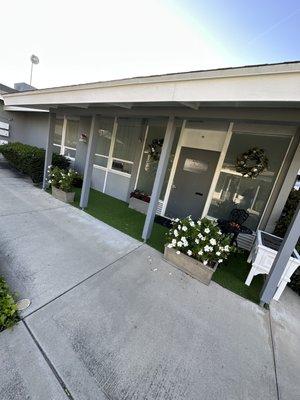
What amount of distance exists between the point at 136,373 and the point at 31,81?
1978 centimetres

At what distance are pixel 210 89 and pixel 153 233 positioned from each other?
10.5 ft

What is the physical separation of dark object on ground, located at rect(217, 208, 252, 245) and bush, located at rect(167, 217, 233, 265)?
801 mm

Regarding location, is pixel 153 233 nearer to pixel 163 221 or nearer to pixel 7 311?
pixel 163 221

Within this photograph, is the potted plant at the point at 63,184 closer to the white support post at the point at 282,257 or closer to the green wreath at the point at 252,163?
the green wreath at the point at 252,163

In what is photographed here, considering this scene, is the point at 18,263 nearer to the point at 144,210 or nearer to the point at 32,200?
the point at 32,200

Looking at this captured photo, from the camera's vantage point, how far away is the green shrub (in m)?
1.86

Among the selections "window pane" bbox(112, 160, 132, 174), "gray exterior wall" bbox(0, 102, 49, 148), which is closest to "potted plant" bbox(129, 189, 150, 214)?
"window pane" bbox(112, 160, 132, 174)

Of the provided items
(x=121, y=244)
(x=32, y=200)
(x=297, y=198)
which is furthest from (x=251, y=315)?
(x=32, y=200)

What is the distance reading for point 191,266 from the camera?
3311 millimetres

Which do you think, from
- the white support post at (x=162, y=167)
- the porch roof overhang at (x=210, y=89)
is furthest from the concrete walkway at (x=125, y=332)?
the porch roof overhang at (x=210, y=89)

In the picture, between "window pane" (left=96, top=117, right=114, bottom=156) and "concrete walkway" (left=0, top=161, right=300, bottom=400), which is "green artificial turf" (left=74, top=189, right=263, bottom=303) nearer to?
"concrete walkway" (left=0, top=161, right=300, bottom=400)

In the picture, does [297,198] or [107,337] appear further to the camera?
[297,198]

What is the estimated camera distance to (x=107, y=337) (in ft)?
6.49

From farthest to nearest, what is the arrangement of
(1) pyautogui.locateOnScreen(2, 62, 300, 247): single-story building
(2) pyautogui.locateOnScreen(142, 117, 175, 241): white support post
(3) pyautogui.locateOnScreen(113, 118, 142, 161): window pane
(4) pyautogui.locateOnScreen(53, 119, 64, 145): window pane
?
(4) pyautogui.locateOnScreen(53, 119, 64, 145): window pane
(3) pyautogui.locateOnScreen(113, 118, 142, 161): window pane
(2) pyautogui.locateOnScreen(142, 117, 175, 241): white support post
(1) pyautogui.locateOnScreen(2, 62, 300, 247): single-story building
